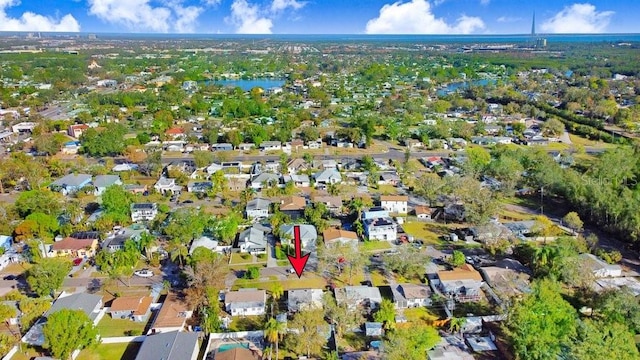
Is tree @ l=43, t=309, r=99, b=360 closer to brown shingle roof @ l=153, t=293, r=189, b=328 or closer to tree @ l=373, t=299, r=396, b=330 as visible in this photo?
brown shingle roof @ l=153, t=293, r=189, b=328

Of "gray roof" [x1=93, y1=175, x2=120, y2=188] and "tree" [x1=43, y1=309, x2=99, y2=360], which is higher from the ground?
"gray roof" [x1=93, y1=175, x2=120, y2=188]

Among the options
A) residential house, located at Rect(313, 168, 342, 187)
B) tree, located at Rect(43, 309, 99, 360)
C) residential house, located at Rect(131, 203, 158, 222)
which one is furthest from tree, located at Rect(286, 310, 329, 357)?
residential house, located at Rect(313, 168, 342, 187)

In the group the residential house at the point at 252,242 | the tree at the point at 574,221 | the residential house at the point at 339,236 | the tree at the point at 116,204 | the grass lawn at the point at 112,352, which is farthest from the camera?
the tree at the point at 116,204

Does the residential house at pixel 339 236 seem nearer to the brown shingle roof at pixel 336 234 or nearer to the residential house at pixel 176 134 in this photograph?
the brown shingle roof at pixel 336 234

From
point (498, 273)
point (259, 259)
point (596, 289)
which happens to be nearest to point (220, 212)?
point (259, 259)

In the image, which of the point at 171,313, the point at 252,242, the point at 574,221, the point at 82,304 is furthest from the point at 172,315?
the point at 574,221

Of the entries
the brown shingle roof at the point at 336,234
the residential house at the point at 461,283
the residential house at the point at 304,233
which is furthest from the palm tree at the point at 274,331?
the brown shingle roof at the point at 336,234
